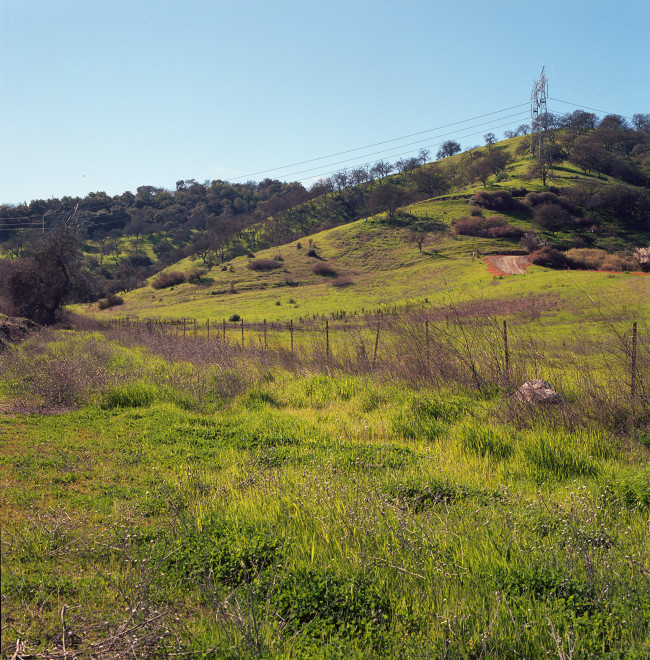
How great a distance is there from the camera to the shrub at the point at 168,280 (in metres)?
74.2

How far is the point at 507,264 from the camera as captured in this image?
178 ft

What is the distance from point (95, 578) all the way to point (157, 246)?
12617 cm

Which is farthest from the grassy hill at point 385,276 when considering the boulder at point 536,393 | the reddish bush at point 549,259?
the boulder at point 536,393

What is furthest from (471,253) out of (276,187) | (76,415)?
(276,187)

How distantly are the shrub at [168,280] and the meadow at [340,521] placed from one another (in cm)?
6687

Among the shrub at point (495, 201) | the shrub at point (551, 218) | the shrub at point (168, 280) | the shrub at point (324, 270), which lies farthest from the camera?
the shrub at point (495, 201)

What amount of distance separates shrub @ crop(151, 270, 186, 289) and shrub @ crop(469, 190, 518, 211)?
50015 millimetres

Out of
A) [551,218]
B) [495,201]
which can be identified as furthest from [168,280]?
[551,218]

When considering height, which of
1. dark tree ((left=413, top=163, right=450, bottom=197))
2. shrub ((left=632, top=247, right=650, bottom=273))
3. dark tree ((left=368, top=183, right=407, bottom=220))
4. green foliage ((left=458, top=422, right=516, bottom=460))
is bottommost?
green foliage ((left=458, top=422, right=516, bottom=460))

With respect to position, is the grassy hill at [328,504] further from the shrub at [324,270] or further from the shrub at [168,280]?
the shrub at [168,280]

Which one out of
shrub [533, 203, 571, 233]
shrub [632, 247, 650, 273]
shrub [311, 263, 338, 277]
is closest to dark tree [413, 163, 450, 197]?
shrub [533, 203, 571, 233]

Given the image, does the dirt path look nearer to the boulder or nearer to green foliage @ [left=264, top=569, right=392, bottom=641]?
the boulder

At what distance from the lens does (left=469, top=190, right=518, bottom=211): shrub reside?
257ft

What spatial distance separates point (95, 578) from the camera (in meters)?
3.67
